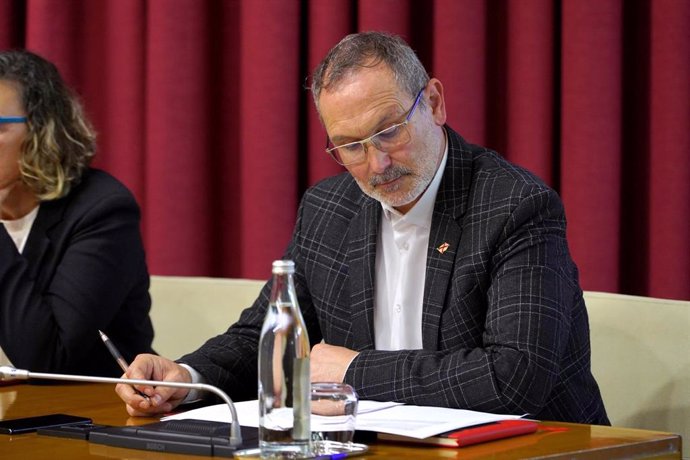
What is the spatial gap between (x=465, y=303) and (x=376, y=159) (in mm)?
343

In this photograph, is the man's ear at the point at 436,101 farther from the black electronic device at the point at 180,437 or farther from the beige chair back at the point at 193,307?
the black electronic device at the point at 180,437

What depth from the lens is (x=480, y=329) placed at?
2186mm

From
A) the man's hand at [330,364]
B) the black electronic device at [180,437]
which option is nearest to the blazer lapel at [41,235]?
the man's hand at [330,364]

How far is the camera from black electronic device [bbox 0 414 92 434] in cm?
178

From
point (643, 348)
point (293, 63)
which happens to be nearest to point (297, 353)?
point (643, 348)

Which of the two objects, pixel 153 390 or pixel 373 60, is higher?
pixel 373 60

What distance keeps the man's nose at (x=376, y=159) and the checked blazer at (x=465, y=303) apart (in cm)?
15

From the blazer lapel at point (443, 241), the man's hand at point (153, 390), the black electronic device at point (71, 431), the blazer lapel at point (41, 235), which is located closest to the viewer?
the black electronic device at point (71, 431)

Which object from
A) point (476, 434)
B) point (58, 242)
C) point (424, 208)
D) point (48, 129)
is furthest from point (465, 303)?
point (48, 129)

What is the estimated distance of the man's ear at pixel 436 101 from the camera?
2328 mm

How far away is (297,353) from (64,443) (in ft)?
1.46

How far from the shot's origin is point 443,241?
7.34 feet

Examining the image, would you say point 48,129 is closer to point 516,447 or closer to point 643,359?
point 643,359

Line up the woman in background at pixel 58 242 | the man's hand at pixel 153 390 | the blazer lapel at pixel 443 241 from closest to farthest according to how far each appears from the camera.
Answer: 1. the man's hand at pixel 153 390
2. the blazer lapel at pixel 443 241
3. the woman in background at pixel 58 242
